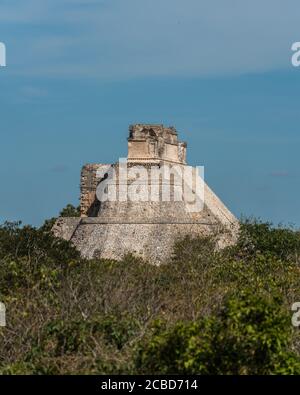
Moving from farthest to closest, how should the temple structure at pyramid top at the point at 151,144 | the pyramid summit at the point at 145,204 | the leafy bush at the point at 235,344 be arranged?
the temple structure at pyramid top at the point at 151,144, the pyramid summit at the point at 145,204, the leafy bush at the point at 235,344

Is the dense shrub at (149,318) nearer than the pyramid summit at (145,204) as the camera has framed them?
Yes

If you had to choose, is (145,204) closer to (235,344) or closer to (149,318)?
(149,318)

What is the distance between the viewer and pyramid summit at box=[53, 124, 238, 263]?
169 feet

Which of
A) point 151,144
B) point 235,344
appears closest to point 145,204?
point 151,144

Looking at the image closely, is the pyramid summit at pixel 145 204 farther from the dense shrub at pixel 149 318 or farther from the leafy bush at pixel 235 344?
the leafy bush at pixel 235 344

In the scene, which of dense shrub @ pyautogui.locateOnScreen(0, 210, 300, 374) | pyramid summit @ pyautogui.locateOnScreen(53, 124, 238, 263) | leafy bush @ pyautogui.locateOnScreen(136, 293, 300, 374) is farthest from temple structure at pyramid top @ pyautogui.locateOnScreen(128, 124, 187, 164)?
leafy bush @ pyautogui.locateOnScreen(136, 293, 300, 374)

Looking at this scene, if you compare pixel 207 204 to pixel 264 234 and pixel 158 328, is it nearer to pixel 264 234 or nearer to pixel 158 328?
pixel 264 234

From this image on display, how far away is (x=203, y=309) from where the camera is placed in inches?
Result: 967

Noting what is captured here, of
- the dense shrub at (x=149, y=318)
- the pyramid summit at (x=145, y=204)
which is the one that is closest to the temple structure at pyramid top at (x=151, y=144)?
the pyramid summit at (x=145, y=204)

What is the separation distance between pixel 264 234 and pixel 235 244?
1389 millimetres

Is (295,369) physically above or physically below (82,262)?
below

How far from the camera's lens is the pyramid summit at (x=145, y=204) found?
51.4 m
